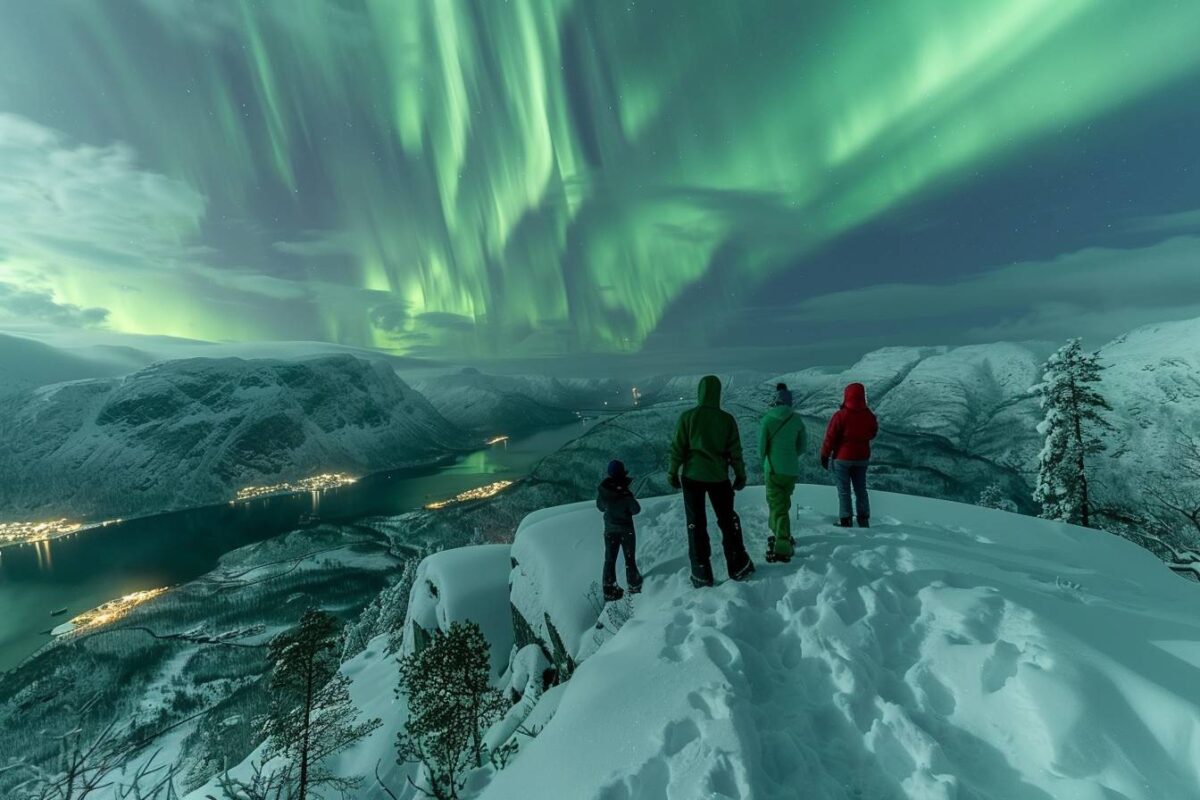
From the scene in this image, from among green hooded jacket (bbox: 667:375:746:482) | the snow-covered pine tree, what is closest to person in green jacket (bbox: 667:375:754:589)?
green hooded jacket (bbox: 667:375:746:482)

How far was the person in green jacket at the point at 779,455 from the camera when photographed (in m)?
8.09

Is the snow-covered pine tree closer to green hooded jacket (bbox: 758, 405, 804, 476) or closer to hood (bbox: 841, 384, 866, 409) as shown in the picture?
hood (bbox: 841, 384, 866, 409)

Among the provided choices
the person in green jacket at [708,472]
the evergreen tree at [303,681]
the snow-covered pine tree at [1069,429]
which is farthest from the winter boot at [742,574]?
the snow-covered pine tree at [1069,429]

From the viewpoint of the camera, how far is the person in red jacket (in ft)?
30.8

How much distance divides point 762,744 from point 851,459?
6.81m

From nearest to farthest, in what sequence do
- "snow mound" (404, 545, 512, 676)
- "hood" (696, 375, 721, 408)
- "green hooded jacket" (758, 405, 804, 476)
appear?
"hood" (696, 375, 721, 408)
"green hooded jacket" (758, 405, 804, 476)
"snow mound" (404, 545, 512, 676)

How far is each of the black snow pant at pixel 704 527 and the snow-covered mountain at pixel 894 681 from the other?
1.37 ft

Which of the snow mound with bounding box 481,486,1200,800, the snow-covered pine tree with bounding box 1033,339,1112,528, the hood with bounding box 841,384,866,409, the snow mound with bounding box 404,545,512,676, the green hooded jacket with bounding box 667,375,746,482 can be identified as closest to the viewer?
the snow mound with bounding box 481,486,1200,800

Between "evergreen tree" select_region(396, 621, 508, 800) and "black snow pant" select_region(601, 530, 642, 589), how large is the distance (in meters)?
6.41

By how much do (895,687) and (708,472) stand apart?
335cm

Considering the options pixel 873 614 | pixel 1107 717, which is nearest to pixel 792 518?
pixel 873 614

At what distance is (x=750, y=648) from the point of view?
217 inches

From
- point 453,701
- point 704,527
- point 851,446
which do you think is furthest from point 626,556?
point 453,701

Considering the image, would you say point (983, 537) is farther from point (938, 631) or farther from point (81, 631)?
point (81, 631)
